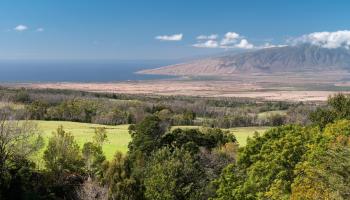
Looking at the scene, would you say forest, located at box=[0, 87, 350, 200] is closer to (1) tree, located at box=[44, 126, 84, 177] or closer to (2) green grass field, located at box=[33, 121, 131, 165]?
(1) tree, located at box=[44, 126, 84, 177]

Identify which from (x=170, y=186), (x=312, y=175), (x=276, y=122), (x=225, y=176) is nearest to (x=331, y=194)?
(x=312, y=175)

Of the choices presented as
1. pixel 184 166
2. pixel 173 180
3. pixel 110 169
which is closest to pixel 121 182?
pixel 110 169

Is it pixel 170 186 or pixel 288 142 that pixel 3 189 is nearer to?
pixel 170 186

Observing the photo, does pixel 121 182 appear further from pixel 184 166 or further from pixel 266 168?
pixel 266 168

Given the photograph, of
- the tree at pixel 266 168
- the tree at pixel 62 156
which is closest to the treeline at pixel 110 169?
the tree at pixel 62 156

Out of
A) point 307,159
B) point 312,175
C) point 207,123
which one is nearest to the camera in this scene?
point 312,175

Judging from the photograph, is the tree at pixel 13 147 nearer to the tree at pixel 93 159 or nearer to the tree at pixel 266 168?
the tree at pixel 93 159
